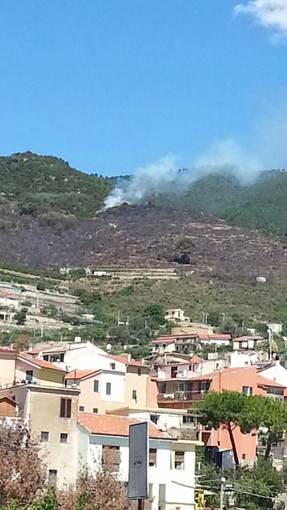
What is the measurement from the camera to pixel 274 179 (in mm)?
199625

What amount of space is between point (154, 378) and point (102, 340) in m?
27.5

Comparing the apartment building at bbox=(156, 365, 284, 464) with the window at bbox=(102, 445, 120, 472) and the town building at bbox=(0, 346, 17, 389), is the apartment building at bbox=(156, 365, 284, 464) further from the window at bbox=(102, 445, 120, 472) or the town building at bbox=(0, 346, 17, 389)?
the window at bbox=(102, 445, 120, 472)

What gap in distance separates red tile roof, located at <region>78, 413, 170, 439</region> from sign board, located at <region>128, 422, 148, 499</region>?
29551mm

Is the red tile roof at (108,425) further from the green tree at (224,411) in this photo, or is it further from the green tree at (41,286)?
the green tree at (41,286)

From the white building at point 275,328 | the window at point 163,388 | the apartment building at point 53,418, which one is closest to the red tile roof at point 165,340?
the white building at point 275,328

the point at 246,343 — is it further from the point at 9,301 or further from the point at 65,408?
the point at 65,408

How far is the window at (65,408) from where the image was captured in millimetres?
44375

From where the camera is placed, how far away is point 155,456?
45.5m

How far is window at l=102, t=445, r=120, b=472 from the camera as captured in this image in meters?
42.4

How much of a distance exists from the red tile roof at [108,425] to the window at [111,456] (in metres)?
0.54

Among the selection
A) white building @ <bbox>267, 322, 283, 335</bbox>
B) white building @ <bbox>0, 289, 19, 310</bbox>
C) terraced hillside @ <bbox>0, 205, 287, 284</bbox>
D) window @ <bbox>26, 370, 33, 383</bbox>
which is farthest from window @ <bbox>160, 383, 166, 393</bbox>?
terraced hillside @ <bbox>0, 205, 287, 284</bbox>

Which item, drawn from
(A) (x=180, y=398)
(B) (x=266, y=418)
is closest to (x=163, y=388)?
(A) (x=180, y=398)

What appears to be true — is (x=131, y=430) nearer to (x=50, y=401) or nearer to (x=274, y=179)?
(x=50, y=401)

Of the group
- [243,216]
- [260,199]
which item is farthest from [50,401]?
[260,199]
